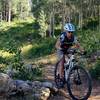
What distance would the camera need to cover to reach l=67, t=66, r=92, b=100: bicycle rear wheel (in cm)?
823

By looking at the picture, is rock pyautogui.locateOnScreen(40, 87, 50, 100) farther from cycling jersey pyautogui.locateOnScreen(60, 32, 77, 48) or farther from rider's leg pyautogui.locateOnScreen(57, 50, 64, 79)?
cycling jersey pyautogui.locateOnScreen(60, 32, 77, 48)

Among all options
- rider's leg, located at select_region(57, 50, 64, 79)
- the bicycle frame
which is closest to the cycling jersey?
rider's leg, located at select_region(57, 50, 64, 79)

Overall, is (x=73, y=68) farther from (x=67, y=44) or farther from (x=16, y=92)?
(x=16, y=92)

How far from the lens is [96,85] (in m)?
11.1

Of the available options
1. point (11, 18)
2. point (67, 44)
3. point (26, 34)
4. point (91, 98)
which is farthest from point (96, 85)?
point (11, 18)

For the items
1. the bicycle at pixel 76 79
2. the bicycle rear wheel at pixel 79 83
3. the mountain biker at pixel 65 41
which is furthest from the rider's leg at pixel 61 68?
the bicycle rear wheel at pixel 79 83

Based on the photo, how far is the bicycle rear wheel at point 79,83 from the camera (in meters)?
8.23

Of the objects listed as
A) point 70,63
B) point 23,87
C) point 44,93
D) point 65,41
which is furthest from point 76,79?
point 23,87

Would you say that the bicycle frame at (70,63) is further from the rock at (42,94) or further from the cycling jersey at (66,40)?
the rock at (42,94)

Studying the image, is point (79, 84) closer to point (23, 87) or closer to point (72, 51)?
point (72, 51)

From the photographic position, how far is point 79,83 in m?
8.60

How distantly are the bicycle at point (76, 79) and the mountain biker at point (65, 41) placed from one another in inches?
8.3

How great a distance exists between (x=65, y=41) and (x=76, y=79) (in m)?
1.17

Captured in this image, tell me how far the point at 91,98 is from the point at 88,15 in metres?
53.3
